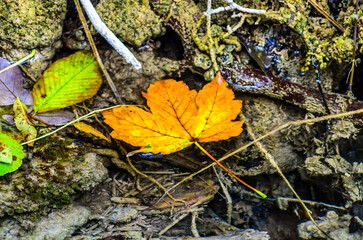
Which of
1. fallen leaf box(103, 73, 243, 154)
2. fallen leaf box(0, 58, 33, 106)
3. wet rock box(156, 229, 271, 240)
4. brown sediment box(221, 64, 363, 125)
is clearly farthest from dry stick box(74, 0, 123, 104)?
wet rock box(156, 229, 271, 240)

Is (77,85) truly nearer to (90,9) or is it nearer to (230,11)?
(90,9)

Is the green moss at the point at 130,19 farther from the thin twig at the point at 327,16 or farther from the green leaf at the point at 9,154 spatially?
the thin twig at the point at 327,16

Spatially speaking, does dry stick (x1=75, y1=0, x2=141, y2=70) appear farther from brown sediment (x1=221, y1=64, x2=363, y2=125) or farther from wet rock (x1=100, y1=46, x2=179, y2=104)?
brown sediment (x1=221, y1=64, x2=363, y2=125)

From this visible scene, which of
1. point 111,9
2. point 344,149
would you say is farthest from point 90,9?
point 344,149

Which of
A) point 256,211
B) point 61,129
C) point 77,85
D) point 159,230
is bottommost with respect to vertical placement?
point 256,211

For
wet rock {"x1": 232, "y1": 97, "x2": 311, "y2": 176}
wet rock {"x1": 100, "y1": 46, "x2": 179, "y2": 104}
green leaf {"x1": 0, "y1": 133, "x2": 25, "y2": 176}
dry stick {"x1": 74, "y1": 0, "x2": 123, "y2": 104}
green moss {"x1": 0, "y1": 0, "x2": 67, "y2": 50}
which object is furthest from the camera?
wet rock {"x1": 232, "y1": 97, "x2": 311, "y2": 176}

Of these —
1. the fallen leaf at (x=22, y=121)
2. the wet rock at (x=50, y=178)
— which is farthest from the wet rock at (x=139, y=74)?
the fallen leaf at (x=22, y=121)
